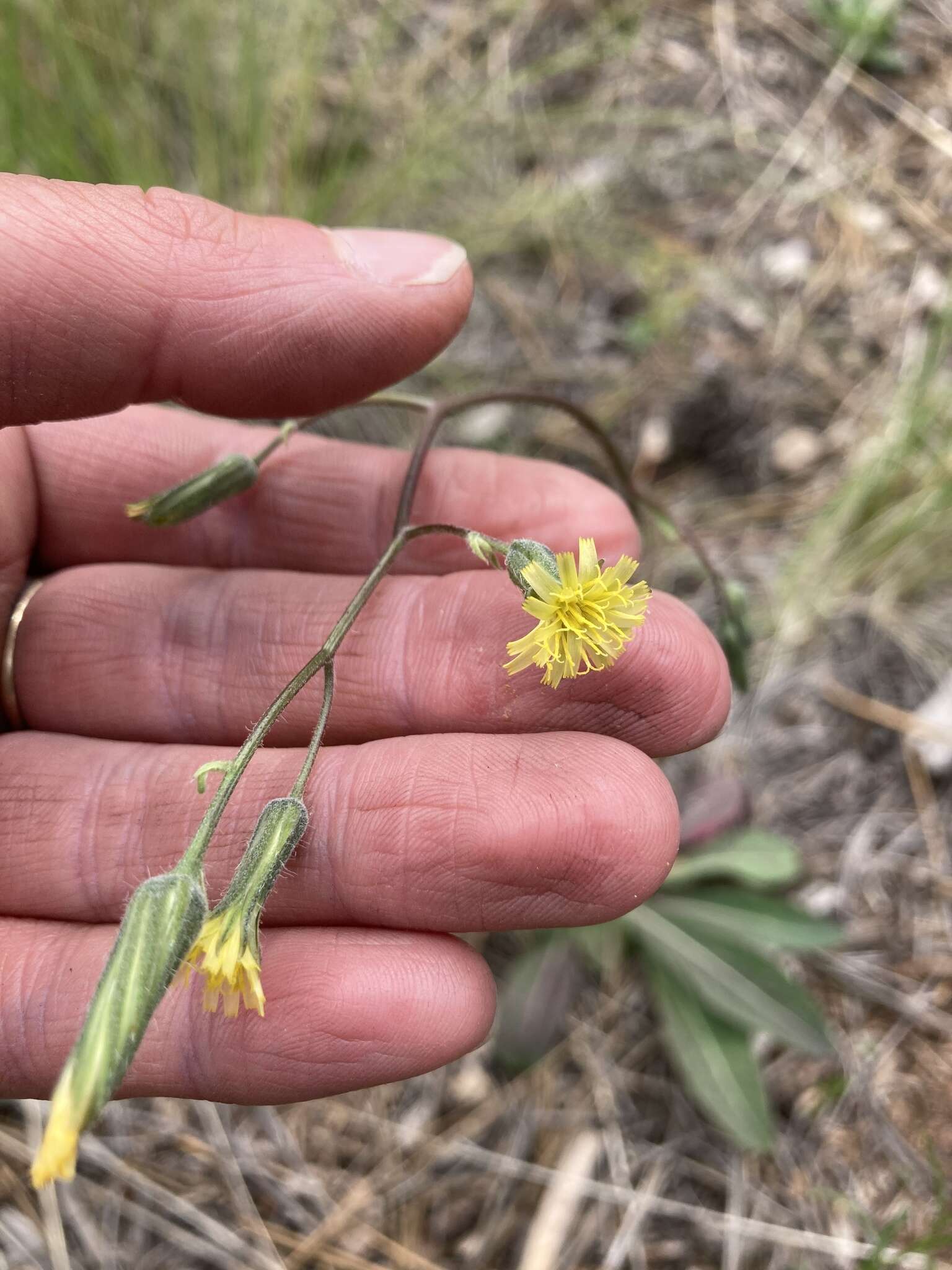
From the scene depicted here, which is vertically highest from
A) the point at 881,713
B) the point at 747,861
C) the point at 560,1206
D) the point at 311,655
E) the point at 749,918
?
the point at 311,655

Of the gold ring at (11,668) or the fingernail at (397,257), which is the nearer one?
the fingernail at (397,257)

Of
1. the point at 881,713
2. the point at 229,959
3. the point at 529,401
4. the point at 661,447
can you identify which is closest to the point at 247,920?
the point at 229,959

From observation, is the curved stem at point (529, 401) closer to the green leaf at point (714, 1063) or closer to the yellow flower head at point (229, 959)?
the yellow flower head at point (229, 959)

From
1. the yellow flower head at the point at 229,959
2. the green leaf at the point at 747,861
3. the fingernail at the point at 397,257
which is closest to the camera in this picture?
the yellow flower head at the point at 229,959

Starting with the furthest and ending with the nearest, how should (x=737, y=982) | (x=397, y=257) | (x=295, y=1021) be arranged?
(x=737, y=982), (x=397, y=257), (x=295, y=1021)

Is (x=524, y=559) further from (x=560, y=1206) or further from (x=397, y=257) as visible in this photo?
(x=560, y=1206)

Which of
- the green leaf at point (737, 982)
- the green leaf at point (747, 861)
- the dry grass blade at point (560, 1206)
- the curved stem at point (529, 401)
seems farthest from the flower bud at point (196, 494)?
the dry grass blade at point (560, 1206)

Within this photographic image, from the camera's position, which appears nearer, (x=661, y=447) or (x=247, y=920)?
(x=247, y=920)
